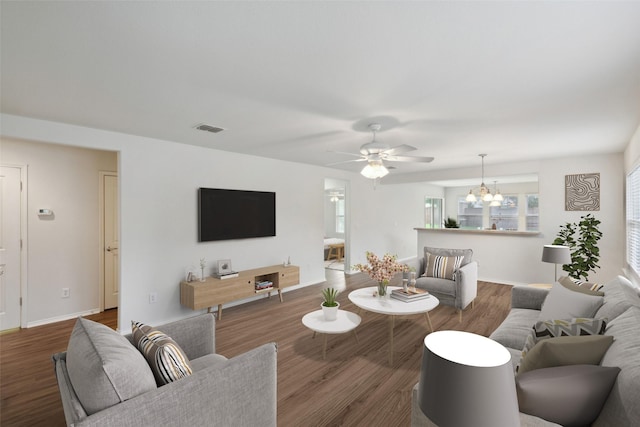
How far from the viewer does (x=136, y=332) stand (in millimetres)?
1737

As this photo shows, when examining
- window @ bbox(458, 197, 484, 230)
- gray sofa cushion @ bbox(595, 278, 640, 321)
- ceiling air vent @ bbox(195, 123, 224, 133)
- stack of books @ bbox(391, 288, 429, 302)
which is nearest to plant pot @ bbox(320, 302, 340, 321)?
stack of books @ bbox(391, 288, 429, 302)

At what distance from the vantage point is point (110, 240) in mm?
4473

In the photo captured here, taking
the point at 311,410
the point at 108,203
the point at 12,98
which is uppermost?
the point at 12,98

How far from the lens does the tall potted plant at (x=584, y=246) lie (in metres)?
4.52

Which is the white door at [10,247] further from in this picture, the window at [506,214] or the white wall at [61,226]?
the window at [506,214]

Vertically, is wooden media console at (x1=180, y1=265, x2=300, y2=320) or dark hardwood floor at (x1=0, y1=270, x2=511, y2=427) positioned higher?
wooden media console at (x1=180, y1=265, x2=300, y2=320)

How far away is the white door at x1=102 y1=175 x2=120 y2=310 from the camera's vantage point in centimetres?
442

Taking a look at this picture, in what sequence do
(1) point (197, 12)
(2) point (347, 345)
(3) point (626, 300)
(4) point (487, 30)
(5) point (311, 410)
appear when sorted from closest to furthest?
(1) point (197, 12)
(4) point (487, 30)
(3) point (626, 300)
(5) point (311, 410)
(2) point (347, 345)

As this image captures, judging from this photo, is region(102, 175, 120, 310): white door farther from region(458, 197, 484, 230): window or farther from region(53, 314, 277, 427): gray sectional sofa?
region(458, 197, 484, 230): window

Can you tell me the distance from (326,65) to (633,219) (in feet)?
14.9

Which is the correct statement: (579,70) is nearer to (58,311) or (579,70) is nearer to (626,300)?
(626,300)

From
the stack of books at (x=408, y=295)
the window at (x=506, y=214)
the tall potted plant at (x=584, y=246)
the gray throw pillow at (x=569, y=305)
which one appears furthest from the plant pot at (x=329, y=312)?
the window at (x=506, y=214)

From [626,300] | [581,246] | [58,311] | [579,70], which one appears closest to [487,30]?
[579,70]

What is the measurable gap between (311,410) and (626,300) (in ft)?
7.16
